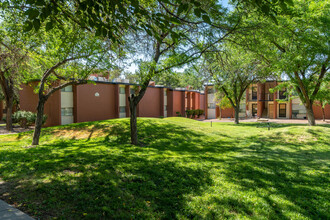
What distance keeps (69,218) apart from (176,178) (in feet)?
8.70

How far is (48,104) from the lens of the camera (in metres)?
22.1

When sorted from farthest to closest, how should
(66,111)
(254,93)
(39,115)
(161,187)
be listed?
1. (254,93)
2. (66,111)
3. (39,115)
4. (161,187)

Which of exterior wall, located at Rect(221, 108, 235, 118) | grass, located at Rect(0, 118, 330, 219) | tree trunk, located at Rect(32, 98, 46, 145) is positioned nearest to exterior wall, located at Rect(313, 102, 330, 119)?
exterior wall, located at Rect(221, 108, 235, 118)

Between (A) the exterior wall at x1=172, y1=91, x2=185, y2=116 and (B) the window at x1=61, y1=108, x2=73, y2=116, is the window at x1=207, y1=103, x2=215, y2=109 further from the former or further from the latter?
(B) the window at x1=61, y1=108, x2=73, y2=116

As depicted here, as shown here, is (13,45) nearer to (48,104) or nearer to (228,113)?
(48,104)

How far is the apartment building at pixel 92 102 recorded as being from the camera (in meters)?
22.0

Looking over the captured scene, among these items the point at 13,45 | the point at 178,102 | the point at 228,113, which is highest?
the point at 13,45

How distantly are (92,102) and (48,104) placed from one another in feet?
14.8

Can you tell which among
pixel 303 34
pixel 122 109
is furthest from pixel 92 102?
pixel 303 34

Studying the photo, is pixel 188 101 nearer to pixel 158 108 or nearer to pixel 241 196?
pixel 158 108

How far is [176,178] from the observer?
5.29 metres

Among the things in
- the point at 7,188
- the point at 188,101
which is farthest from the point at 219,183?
the point at 188,101

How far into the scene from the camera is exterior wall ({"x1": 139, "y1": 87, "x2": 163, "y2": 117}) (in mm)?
31000

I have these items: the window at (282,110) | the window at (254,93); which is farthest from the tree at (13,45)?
the window at (282,110)
